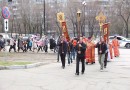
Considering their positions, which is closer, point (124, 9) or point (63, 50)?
point (63, 50)

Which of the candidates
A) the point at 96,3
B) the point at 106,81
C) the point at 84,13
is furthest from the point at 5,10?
the point at 96,3

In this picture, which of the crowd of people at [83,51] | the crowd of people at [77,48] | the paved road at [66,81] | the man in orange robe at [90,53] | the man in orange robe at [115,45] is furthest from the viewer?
the man in orange robe at [115,45]

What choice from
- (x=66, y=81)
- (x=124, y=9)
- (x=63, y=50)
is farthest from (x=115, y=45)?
(x=124, y=9)

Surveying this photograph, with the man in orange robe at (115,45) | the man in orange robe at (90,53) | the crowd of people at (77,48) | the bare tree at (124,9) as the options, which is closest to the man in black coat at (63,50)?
the crowd of people at (77,48)

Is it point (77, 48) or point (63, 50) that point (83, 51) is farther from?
A: point (63, 50)

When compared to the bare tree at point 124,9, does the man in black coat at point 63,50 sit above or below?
below

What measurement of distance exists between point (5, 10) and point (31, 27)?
68.3 meters

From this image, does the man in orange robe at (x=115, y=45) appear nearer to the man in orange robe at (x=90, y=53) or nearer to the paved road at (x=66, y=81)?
the man in orange robe at (x=90, y=53)

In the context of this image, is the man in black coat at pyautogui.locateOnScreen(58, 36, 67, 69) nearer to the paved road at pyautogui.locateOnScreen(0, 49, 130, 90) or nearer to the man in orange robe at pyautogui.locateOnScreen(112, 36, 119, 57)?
the paved road at pyautogui.locateOnScreen(0, 49, 130, 90)

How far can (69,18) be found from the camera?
3098 inches

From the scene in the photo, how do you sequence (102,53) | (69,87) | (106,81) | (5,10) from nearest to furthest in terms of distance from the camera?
(69,87) → (106,81) → (102,53) → (5,10)

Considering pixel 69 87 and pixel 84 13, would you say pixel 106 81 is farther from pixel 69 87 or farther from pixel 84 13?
pixel 84 13

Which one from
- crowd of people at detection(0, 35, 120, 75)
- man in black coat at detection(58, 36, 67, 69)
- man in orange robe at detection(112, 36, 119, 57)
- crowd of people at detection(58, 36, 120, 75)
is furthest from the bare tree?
man in black coat at detection(58, 36, 67, 69)

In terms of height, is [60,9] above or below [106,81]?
above
